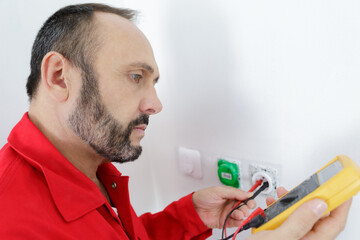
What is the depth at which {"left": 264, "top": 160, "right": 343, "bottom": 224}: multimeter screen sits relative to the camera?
1.64ft

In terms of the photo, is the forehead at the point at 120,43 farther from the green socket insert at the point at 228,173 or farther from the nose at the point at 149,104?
the green socket insert at the point at 228,173

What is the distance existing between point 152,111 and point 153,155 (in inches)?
17.0

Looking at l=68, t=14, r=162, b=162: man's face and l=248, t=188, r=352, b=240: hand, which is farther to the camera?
l=68, t=14, r=162, b=162: man's face

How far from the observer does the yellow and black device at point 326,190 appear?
451 mm

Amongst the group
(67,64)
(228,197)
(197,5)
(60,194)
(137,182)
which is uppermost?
(197,5)

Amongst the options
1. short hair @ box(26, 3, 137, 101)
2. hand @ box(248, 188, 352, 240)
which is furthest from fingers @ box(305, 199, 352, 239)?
short hair @ box(26, 3, 137, 101)

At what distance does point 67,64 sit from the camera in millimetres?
628

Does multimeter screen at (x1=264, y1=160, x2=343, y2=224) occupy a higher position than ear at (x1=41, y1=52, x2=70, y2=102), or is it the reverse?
ear at (x1=41, y1=52, x2=70, y2=102)

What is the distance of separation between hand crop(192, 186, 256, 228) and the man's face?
0.78 ft

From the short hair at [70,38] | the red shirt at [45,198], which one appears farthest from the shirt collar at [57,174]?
the short hair at [70,38]

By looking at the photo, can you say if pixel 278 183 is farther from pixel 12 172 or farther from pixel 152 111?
pixel 12 172

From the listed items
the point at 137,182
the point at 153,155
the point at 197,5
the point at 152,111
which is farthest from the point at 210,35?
the point at 137,182

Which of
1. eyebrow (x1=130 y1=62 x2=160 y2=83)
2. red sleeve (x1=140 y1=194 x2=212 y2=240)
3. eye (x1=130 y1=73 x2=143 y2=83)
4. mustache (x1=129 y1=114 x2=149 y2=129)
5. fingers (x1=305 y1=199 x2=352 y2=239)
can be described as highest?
eyebrow (x1=130 y1=62 x2=160 y2=83)

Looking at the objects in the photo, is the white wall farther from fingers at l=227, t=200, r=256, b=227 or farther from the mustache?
the mustache
